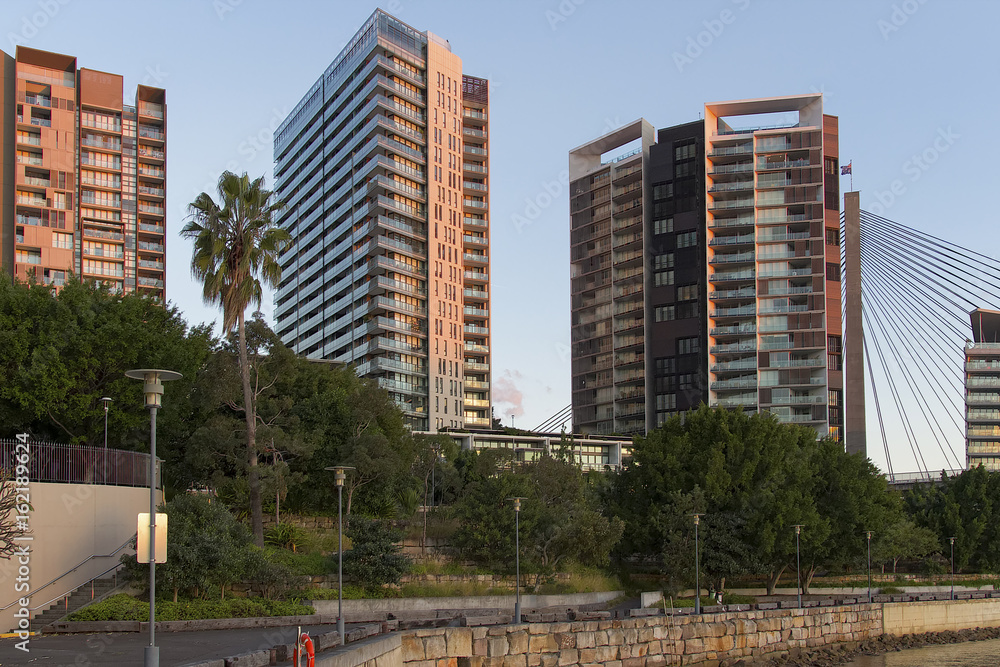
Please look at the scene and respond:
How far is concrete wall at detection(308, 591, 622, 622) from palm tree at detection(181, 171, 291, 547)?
6.27 meters

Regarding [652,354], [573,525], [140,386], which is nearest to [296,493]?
[140,386]

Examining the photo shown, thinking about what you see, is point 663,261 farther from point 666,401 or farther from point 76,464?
point 76,464

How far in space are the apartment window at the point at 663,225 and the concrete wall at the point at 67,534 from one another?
9920 cm

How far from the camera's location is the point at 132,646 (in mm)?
24922

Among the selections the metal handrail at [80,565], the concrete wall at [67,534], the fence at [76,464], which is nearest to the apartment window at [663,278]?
the fence at [76,464]

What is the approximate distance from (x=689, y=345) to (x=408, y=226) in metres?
38.0

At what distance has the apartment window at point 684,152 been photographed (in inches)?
4941

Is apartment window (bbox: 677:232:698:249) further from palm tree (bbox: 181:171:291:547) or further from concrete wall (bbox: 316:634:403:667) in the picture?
concrete wall (bbox: 316:634:403:667)

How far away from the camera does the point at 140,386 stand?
147ft

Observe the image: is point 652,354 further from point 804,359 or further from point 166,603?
point 166,603

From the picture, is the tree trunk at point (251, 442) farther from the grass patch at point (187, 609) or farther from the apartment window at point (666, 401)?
the apartment window at point (666, 401)

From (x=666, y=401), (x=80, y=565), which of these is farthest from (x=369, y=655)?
(x=666, y=401)

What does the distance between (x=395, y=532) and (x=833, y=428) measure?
295 feet

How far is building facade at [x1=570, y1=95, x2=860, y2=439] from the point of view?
394 ft
